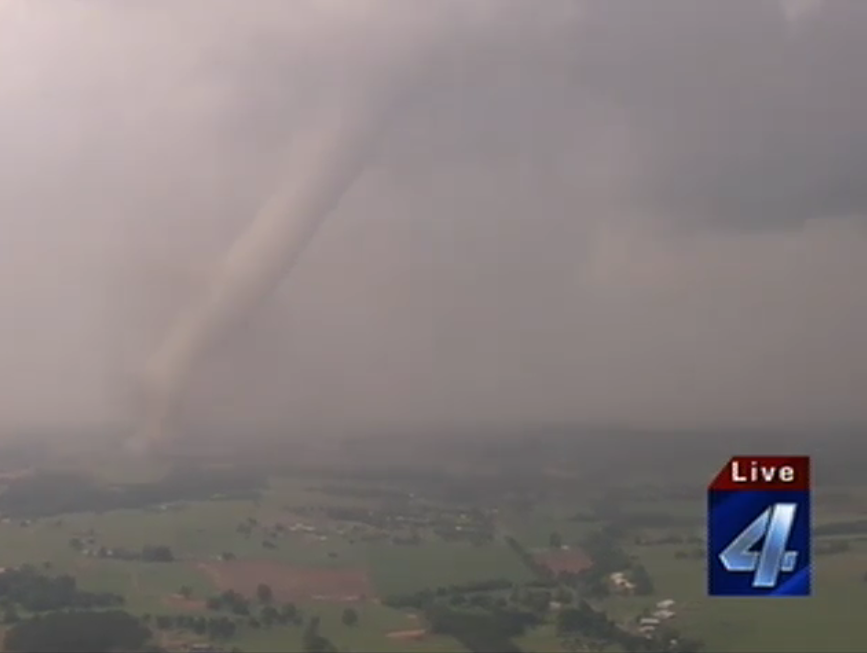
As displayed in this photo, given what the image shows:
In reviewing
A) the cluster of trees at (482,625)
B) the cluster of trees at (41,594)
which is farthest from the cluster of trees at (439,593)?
the cluster of trees at (41,594)

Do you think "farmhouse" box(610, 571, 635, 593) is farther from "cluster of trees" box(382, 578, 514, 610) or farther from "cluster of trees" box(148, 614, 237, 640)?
"cluster of trees" box(148, 614, 237, 640)

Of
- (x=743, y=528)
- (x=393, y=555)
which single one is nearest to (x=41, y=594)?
(x=393, y=555)

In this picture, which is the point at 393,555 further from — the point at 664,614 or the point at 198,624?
the point at 664,614

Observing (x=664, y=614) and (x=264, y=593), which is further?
(x=264, y=593)

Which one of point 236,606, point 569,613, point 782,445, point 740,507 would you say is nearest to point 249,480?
point 236,606

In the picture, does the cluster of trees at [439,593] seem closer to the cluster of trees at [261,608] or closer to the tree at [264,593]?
the cluster of trees at [261,608]

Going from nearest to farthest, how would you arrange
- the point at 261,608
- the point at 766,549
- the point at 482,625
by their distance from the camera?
the point at 766,549
the point at 482,625
the point at 261,608
